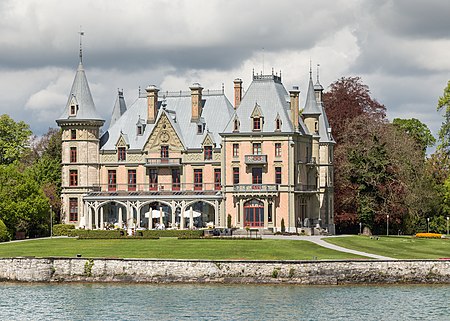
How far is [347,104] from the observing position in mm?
86812

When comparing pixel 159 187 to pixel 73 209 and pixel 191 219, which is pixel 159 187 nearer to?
pixel 191 219

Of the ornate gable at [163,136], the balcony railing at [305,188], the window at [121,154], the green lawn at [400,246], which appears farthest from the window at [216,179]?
the green lawn at [400,246]

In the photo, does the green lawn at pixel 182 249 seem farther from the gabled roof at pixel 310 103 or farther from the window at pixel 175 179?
the gabled roof at pixel 310 103

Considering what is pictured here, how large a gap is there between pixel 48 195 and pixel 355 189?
909 inches

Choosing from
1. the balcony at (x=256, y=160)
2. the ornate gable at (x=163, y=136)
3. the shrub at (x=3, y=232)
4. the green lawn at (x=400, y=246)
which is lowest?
the green lawn at (x=400, y=246)

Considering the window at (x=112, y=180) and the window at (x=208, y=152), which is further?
the window at (x=112, y=180)

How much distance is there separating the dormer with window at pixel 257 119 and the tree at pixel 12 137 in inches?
1106

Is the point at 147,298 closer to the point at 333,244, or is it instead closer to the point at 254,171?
the point at 333,244

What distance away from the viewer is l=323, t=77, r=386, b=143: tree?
8625 centimetres

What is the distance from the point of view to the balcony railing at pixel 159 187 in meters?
78.9

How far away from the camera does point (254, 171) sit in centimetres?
7562

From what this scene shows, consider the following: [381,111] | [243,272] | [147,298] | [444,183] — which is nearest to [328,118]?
[381,111]

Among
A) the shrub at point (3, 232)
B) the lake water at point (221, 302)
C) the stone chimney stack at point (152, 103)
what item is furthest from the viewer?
the stone chimney stack at point (152, 103)

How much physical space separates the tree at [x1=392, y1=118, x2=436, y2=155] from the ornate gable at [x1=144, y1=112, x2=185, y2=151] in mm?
24705
